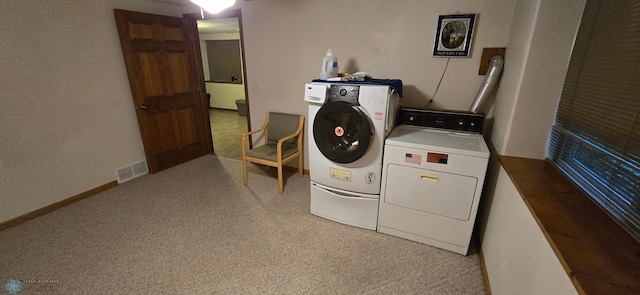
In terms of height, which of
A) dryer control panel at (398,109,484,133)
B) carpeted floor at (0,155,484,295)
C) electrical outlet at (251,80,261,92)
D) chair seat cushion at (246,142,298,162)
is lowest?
carpeted floor at (0,155,484,295)

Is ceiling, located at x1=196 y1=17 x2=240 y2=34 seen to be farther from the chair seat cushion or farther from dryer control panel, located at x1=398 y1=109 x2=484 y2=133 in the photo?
dryer control panel, located at x1=398 y1=109 x2=484 y2=133

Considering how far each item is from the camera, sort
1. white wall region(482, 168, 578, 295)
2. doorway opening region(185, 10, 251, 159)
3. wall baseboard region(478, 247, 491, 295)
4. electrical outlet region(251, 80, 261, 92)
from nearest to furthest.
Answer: white wall region(482, 168, 578, 295) → wall baseboard region(478, 247, 491, 295) → electrical outlet region(251, 80, 261, 92) → doorway opening region(185, 10, 251, 159)

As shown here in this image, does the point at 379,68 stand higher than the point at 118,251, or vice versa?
the point at 379,68

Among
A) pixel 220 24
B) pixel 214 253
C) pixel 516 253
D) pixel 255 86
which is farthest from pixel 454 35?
pixel 220 24

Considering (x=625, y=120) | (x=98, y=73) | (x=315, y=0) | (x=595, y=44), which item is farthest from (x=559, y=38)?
(x=98, y=73)

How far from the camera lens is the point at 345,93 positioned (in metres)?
1.87

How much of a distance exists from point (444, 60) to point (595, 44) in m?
1.20

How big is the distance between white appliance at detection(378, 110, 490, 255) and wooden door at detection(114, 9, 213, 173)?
9.21 feet

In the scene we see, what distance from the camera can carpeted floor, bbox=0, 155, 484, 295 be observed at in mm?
1603

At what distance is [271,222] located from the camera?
88.1 inches

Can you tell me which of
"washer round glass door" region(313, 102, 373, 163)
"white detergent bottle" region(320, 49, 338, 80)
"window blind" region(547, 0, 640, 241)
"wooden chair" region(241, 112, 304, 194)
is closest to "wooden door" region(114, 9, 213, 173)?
"wooden chair" region(241, 112, 304, 194)

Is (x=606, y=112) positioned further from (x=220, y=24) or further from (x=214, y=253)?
(x=220, y=24)

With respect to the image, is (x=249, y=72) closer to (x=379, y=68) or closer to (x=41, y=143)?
(x=379, y=68)

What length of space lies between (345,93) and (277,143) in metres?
1.10
